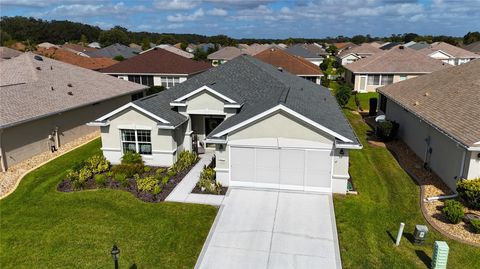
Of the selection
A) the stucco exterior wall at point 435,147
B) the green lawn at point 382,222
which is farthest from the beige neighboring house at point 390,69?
the green lawn at point 382,222

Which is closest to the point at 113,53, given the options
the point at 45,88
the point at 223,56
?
the point at 223,56

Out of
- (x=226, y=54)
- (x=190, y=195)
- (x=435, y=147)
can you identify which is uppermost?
(x=226, y=54)

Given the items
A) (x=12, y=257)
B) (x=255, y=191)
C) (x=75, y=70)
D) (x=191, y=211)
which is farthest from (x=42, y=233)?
(x=75, y=70)

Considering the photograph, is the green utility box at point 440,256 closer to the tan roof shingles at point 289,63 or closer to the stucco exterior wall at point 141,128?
the stucco exterior wall at point 141,128

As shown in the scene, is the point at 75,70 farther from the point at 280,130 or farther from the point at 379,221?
the point at 379,221

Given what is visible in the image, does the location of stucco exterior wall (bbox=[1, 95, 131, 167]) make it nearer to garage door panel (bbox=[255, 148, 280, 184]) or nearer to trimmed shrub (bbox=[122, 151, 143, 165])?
trimmed shrub (bbox=[122, 151, 143, 165])

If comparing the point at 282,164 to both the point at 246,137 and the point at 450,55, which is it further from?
Result: the point at 450,55
